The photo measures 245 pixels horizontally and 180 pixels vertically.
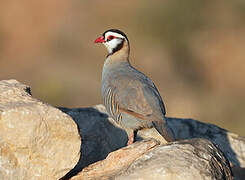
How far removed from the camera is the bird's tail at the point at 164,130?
716 centimetres

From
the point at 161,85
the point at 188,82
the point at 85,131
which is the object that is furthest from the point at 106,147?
the point at 188,82

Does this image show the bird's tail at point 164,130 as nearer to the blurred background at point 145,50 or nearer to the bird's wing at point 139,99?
the bird's wing at point 139,99

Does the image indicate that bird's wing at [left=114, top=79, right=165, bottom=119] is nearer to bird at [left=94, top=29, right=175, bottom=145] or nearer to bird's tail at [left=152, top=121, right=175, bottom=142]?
bird at [left=94, top=29, right=175, bottom=145]

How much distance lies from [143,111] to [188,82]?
11897mm

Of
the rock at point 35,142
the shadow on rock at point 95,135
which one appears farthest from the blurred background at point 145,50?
the rock at point 35,142

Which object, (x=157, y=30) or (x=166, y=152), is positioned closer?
Result: (x=166, y=152)

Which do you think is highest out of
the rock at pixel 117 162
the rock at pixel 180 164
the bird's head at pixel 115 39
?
the bird's head at pixel 115 39

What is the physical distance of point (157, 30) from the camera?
2156 cm

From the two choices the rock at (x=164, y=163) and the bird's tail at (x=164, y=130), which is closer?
the rock at (x=164, y=163)

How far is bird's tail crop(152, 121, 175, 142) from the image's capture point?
7161 mm

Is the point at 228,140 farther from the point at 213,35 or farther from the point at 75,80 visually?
the point at 213,35

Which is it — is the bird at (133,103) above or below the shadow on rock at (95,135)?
above

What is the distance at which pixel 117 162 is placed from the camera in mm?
6328

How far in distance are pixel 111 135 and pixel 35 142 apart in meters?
2.66
